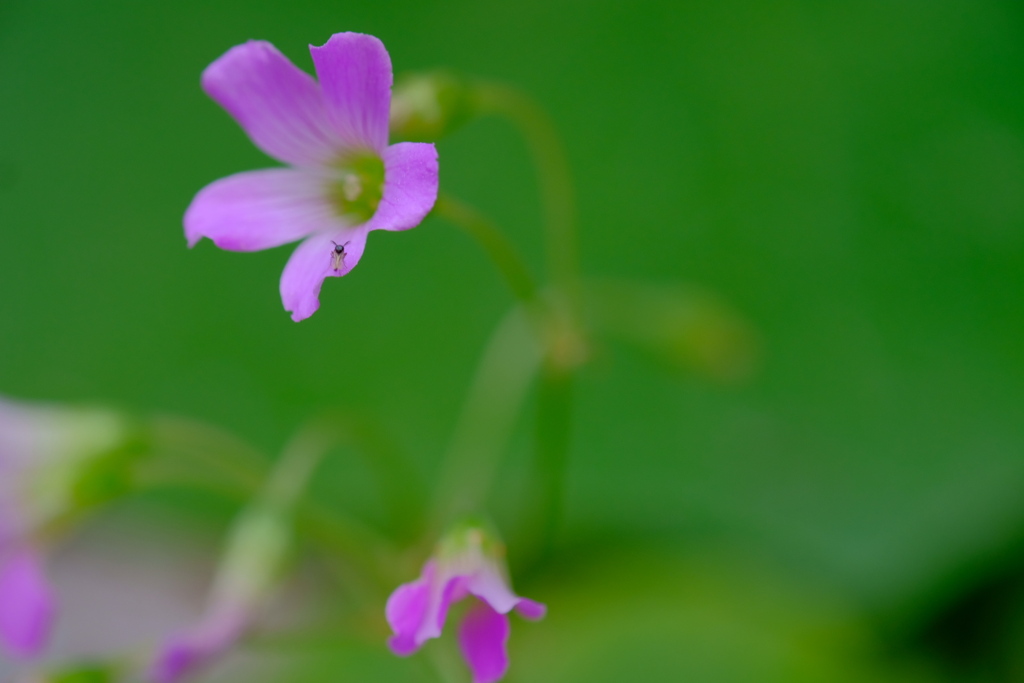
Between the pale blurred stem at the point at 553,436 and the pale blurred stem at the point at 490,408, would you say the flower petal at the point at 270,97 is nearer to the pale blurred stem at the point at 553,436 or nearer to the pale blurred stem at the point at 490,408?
the pale blurred stem at the point at 553,436

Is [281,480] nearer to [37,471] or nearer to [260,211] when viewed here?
[37,471]

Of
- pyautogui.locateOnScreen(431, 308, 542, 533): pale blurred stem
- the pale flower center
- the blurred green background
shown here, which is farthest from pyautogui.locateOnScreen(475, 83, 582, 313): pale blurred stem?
the blurred green background

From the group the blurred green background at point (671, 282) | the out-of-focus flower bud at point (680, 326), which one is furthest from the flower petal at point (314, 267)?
the blurred green background at point (671, 282)

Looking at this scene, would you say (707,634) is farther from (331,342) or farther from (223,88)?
(223,88)

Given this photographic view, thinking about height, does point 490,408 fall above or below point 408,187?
above

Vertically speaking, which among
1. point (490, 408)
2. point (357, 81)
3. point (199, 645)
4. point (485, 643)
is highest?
point (490, 408)

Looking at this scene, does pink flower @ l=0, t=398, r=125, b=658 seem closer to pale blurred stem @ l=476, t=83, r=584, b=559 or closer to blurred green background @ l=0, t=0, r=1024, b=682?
pale blurred stem @ l=476, t=83, r=584, b=559

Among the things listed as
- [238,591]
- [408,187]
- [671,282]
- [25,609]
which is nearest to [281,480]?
[238,591]
